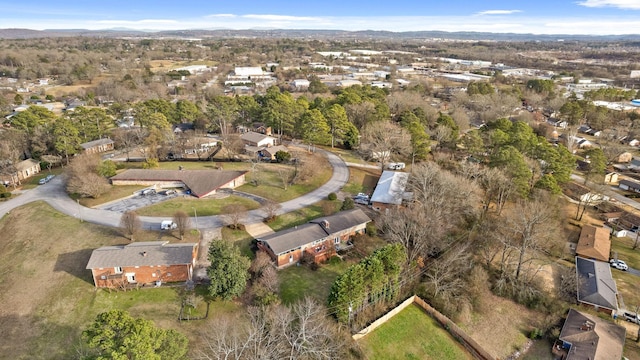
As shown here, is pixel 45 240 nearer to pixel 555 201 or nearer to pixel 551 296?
pixel 551 296

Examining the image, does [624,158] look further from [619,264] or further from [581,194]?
[619,264]

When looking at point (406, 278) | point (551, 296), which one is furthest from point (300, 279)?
point (551, 296)

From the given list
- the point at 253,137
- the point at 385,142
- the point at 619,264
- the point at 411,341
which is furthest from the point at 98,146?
the point at 619,264

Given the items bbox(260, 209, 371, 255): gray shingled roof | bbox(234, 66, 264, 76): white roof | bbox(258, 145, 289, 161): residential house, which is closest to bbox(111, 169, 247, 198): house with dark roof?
bbox(258, 145, 289, 161): residential house

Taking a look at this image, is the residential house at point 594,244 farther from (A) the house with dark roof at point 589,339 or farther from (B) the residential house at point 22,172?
(B) the residential house at point 22,172

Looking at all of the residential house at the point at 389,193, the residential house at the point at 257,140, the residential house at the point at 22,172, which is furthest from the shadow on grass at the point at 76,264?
the residential house at the point at 257,140
